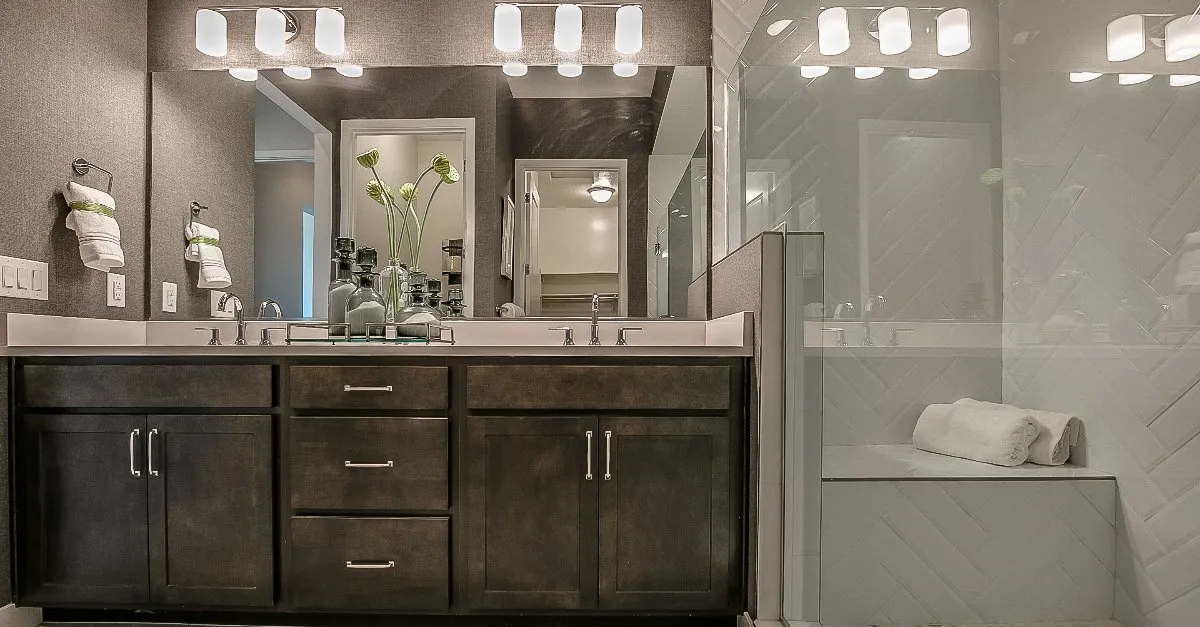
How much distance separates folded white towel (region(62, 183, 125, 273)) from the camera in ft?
6.67

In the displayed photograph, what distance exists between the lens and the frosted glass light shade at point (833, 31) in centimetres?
104

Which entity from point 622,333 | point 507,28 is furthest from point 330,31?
point 622,333

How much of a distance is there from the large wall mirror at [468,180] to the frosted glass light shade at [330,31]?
8 centimetres

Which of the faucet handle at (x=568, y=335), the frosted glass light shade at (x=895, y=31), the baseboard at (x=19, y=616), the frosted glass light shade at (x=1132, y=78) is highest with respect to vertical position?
the frosted glass light shade at (x=895, y=31)

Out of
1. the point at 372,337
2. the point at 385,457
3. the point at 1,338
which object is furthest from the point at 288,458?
the point at 1,338

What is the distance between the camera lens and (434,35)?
2549 millimetres

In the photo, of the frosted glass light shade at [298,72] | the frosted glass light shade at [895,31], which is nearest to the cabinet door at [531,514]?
the frosted glass light shade at [895,31]

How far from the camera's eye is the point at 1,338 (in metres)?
1.82

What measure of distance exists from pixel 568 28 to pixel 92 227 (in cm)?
162

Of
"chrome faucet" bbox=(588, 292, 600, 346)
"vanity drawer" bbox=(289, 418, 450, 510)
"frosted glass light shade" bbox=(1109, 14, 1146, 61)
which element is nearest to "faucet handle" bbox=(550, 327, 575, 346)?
"chrome faucet" bbox=(588, 292, 600, 346)

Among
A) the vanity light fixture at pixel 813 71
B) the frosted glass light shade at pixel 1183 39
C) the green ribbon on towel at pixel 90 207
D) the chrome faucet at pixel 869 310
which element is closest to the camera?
the frosted glass light shade at pixel 1183 39

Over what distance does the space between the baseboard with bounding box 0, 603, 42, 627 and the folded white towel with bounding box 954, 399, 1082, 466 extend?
2.34 metres

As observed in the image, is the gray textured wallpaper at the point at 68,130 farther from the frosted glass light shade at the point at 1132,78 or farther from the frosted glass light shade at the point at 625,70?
the frosted glass light shade at the point at 1132,78

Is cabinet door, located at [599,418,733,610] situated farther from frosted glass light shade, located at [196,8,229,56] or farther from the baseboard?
frosted glass light shade, located at [196,8,229,56]
